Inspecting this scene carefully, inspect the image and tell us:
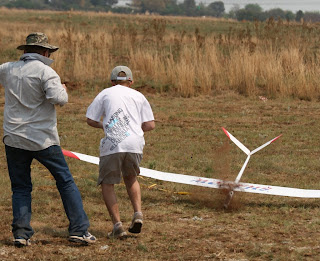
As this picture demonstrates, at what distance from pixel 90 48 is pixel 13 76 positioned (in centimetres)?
1325

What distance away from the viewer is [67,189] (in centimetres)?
504

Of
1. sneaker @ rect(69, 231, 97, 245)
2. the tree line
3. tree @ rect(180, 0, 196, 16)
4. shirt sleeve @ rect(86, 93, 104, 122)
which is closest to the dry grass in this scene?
shirt sleeve @ rect(86, 93, 104, 122)

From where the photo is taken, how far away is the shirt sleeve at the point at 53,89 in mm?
4816

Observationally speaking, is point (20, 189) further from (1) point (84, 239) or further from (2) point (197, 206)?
(2) point (197, 206)

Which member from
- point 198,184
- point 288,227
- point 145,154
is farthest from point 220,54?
point 288,227

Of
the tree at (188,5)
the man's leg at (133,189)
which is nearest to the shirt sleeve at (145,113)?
the man's leg at (133,189)

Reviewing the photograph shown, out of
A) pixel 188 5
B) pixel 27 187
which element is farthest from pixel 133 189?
pixel 188 5

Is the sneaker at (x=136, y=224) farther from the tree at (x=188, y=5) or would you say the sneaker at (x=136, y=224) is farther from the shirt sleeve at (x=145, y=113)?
the tree at (x=188, y=5)

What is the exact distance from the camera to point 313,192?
21.6ft

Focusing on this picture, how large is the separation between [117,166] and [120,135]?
0.26 m

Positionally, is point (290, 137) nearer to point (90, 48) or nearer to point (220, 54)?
point (220, 54)

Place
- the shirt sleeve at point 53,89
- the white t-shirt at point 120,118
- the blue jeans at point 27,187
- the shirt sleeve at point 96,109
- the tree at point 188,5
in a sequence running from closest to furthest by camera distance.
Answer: the shirt sleeve at point 53,89, the blue jeans at point 27,187, the white t-shirt at point 120,118, the shirt sleeve at point 96,109, the tree at point 188,5

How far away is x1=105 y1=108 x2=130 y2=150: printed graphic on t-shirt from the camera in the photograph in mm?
5148

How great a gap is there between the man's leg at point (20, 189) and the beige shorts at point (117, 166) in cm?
61
